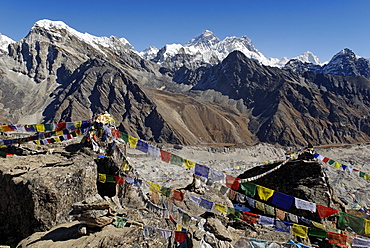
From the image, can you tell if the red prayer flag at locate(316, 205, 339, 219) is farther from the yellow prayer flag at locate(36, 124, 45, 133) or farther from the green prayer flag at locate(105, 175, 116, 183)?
the yellow prayer flag at locate(36, 124, 45, 133)

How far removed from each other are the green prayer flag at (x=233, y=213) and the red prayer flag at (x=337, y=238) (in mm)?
2704

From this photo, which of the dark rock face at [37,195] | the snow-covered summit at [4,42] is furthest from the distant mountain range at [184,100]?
the dark rock face at [37,195]

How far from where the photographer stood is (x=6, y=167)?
8.16m

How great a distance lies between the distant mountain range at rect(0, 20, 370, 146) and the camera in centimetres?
6475

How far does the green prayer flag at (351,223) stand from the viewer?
7455 millimetres

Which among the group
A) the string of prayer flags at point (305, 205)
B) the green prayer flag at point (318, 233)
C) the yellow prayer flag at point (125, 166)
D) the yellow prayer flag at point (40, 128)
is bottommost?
the green prayer flag at point (318, 233)

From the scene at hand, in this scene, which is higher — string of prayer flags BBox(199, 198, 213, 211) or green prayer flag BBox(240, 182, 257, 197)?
green prayer flag BBox(240, 182, 257, 197)

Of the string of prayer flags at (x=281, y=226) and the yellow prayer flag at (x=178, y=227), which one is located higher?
the yellow prayer flag at (x=178, y=227)

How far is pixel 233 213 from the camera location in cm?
892

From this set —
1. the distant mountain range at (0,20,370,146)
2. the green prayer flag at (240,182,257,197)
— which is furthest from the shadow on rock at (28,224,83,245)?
Result: the distant mountain range at (0,20,370,146)

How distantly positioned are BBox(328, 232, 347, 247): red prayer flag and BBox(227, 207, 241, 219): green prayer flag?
2.70m

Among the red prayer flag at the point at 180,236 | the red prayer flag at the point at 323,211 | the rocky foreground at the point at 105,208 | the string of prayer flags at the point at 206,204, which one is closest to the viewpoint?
the rocky foreground at the point at 105,208

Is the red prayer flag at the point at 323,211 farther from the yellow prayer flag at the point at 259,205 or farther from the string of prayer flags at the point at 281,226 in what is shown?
the yellow prayer flag at the point at 259,205

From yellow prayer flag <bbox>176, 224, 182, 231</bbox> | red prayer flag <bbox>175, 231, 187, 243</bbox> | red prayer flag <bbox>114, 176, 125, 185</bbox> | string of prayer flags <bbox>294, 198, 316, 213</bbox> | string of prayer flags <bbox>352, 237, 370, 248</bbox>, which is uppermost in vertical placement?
red prayer flag <bbox>114, 176, 125, 185</bbox>
